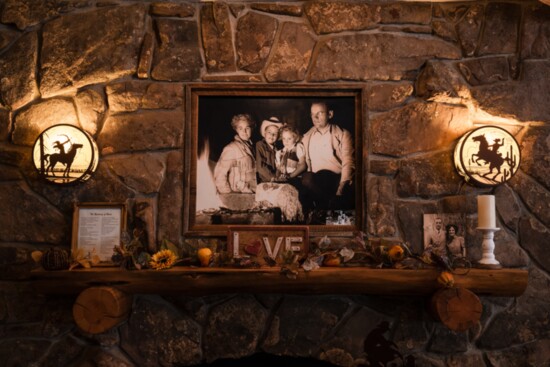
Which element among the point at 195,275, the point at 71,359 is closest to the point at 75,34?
the point at 195,275

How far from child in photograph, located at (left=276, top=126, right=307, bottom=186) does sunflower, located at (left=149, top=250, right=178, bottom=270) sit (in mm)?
695

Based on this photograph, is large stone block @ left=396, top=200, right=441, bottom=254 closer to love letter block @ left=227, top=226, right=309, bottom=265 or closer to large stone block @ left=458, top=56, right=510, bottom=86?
love letter block @ left=227, top=226, right=309, bottom=265

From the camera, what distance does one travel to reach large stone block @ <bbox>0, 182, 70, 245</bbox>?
2.48 meters

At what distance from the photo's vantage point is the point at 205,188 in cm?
253

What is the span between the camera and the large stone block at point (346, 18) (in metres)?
2.58

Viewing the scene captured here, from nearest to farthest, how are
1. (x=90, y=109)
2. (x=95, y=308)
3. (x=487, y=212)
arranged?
(x=95, y=308) < (x=487, y=212) < (x=90, y=109)

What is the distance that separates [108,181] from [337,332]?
143 cm

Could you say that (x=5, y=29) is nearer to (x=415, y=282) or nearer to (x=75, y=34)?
(x=75, y=34)

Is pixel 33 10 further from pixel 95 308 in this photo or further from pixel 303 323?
pixel 303 323

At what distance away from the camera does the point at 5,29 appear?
2600 mm

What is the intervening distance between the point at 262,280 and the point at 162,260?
0.49 m

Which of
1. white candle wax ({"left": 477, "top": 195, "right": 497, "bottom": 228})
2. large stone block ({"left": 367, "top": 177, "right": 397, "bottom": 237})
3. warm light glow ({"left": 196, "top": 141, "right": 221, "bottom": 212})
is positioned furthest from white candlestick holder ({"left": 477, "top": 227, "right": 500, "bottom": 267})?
warm light glow ({"left": 196, "top": 141, "right": 221, "bottom": 212})

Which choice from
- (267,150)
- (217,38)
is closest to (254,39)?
(217,38)

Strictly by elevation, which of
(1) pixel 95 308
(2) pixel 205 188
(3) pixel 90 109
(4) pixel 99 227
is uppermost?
(3) pixel 90 109
